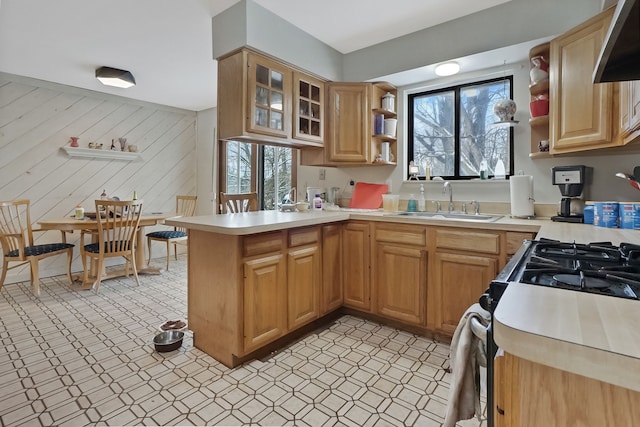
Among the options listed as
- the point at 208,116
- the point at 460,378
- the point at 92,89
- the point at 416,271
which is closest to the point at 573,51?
the point at 416,271

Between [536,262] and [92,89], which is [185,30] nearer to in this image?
[92,89]

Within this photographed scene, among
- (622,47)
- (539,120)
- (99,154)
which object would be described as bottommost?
(622,47)

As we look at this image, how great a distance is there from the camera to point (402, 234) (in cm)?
250

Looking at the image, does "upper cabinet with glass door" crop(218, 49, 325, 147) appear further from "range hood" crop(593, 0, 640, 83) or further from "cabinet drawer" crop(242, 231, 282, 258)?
"range hood" crop(593, 0, 640, 83)

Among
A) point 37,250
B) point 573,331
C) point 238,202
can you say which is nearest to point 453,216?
point 238,202

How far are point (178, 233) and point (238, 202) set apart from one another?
162 cm

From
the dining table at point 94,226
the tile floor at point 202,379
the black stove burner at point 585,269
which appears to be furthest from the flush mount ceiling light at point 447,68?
the dining table at point 94,226

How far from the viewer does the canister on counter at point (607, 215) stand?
191cm

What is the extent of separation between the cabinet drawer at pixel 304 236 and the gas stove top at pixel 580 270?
144 cm

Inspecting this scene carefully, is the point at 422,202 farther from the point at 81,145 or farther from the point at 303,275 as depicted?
the point at 81,145

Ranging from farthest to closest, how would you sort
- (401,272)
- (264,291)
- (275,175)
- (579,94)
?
(275,175) → (401,272) → (264,291) → (579,94)

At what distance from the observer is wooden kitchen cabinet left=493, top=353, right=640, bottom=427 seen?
48 centimetres

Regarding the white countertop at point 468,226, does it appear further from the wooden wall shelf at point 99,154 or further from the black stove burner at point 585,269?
the wooden wall shelf at point 99,154

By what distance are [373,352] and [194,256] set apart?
4.70 ft
